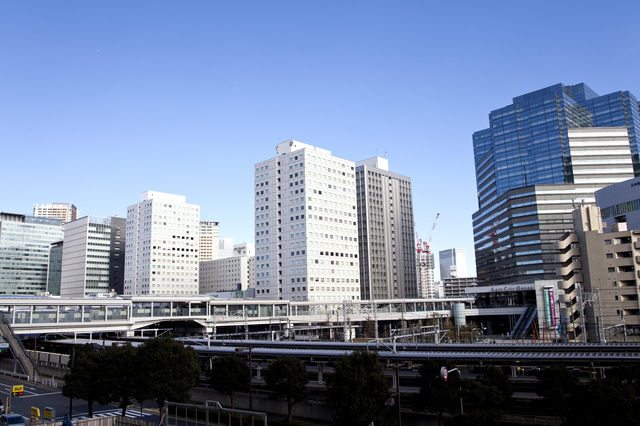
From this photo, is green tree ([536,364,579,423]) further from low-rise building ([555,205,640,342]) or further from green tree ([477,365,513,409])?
low-rise building ([555,205,640,342])

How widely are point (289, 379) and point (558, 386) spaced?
21.0 meters

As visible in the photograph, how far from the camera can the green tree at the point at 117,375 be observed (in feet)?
137

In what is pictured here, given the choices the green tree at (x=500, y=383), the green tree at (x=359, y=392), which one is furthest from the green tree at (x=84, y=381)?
the green tree at (x=500, y=383)

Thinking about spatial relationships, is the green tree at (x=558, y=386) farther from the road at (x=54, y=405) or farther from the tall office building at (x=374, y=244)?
the tall office building at (x=374, y=244)

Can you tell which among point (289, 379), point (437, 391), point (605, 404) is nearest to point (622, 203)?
point (437, 391)

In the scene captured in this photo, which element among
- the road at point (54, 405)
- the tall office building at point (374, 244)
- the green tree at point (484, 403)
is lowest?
the road at point (54, 405)

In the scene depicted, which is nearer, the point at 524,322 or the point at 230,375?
the point at 230,375

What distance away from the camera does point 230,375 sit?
45312 mm

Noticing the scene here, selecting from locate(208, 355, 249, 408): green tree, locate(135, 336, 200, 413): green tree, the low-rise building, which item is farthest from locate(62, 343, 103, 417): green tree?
the low-rise building

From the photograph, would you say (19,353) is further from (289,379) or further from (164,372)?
(289,379)

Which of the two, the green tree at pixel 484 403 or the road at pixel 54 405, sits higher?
the green tree at pixel 484 403

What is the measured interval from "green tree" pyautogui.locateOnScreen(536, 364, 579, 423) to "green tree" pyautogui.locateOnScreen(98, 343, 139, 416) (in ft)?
106

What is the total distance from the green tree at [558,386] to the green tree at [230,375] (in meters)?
25.8

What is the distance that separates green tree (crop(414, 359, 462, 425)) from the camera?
115 ft
